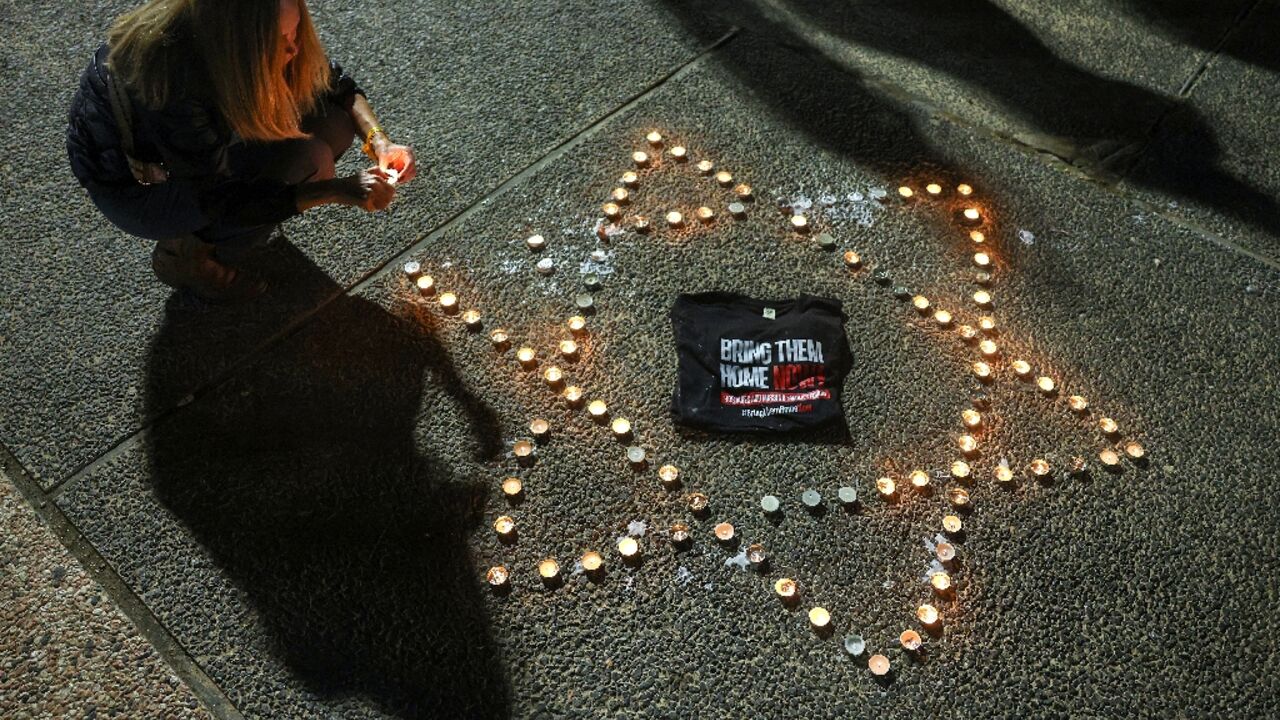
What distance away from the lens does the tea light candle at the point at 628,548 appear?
9.21 ft

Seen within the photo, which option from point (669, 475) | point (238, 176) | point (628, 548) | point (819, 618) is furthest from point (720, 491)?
point (238, 176)

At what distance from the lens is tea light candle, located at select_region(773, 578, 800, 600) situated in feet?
8.97

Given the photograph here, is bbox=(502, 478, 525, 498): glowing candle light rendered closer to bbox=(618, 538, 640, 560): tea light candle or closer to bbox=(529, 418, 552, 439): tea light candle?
bbox=(529, 418, 552, 439): tea light candle

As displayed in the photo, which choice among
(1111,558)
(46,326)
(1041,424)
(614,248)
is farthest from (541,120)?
(1111,558)

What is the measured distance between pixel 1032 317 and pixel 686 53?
2.17 m

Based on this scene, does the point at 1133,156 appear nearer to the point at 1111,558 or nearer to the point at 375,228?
the point at 1111,558

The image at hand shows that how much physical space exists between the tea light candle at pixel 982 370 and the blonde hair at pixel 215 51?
254 centimetres

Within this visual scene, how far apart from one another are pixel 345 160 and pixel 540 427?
1.65 metres

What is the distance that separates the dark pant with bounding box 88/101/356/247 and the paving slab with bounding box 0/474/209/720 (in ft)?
3.37

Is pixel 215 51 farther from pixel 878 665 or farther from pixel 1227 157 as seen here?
pixel 1227 157

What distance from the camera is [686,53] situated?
4562mm

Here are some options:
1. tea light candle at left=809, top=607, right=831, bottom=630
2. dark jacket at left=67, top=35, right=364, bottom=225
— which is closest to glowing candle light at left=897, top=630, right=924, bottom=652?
tea light candle at left=809, top=607, right=831, bottom=630

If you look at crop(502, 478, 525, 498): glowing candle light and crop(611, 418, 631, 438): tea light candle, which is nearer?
crop(502, 478, 525, 498): glowing candle light

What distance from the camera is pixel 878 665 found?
2611 mm
